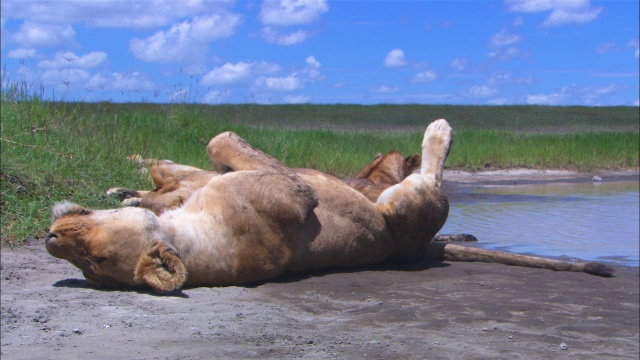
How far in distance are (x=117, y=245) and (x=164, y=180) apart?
2.36 metres

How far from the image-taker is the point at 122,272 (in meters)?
4.70

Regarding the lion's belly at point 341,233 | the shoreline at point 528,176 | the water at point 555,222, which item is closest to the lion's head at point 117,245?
the lion's belly at point 341,233

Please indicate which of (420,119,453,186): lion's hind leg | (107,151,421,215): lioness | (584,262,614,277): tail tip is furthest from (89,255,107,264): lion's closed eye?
(584,262,614,277): tail tip

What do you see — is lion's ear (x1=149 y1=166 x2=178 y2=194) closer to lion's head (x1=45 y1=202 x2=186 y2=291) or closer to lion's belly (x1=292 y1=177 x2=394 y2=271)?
lion's belly (x1=292 y1=177 x2=394 y2=271)

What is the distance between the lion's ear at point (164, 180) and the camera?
21.7ft

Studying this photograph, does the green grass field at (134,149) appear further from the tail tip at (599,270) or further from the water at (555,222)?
the tail tip at (599,270)

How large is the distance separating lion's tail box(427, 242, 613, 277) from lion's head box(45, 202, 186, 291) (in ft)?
8.99

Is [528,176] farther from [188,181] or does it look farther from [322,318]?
[322,318]

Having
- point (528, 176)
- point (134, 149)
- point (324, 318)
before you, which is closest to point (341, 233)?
point (324, 318)

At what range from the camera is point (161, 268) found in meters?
4.59

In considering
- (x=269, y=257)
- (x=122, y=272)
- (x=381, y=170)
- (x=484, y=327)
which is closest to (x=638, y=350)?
(x=484, y=327)

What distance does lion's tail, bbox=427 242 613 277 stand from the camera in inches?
258

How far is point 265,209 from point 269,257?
1.02 ft

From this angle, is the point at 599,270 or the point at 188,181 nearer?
the point at 599,270
